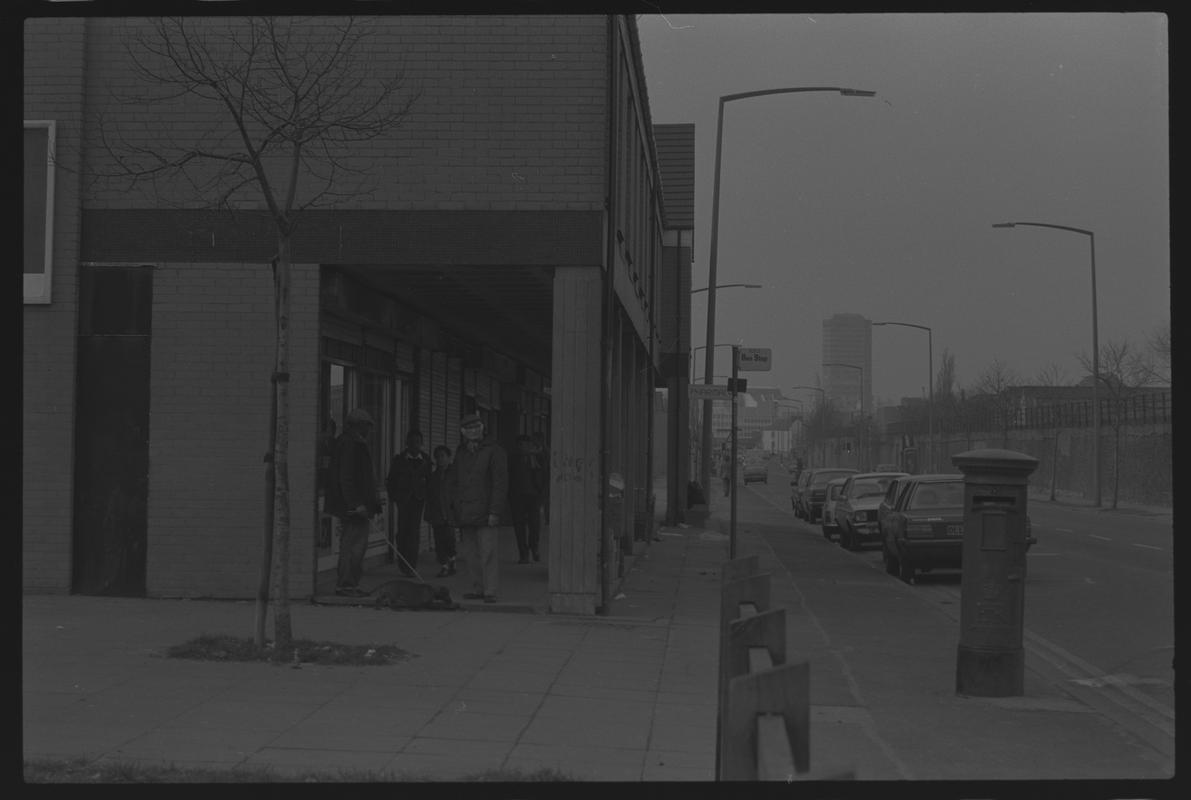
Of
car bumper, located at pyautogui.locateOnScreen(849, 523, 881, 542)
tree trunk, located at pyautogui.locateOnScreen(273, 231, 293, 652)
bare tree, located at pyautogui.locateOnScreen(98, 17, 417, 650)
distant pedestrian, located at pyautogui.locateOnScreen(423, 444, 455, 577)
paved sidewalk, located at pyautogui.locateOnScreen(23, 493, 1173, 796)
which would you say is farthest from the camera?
car bumper, located at pyautogui.locateOnScreen(849, 523, 881, 542)

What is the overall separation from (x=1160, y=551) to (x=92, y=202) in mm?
18612

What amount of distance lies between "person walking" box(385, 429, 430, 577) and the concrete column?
98.0 inches

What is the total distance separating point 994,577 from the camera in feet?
31.5

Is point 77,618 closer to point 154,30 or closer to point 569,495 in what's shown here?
point 569,495

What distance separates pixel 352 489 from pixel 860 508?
15.5 meters

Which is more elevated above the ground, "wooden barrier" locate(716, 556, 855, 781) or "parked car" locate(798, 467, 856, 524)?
"wooden barrier" locate(716, 556, 855, 781)

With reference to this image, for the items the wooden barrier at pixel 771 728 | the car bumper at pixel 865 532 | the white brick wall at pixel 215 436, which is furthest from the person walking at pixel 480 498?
the car bumper at pixel 865 532

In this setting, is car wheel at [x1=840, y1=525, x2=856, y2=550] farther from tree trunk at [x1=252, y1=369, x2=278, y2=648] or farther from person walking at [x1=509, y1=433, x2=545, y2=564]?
tree trunk at [x1=252, y1=369, x2=278, y2=648]

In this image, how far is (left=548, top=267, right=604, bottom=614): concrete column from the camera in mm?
12602

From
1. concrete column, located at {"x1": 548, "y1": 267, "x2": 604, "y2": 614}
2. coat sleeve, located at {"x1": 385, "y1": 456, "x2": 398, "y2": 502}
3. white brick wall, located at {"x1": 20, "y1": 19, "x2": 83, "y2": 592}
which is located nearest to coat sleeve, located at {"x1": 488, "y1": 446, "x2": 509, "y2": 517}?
concrete column, located at {"x1": 548, "y1": 267, "x2": 604, "y2": 614}

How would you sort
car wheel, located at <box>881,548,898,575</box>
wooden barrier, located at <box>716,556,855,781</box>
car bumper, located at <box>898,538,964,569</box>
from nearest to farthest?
wooden barrier, located at <box>716,556,855,781</box> < car bumper, located at <box>898,538,964,569</box> < car wheel, located at <box>881,548,898,575</box>

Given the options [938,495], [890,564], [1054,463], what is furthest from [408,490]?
[1054,463]

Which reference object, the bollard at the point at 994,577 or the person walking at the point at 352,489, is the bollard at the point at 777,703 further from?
the person walking at the point at 352,489

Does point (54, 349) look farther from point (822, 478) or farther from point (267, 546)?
point (822, 478)
